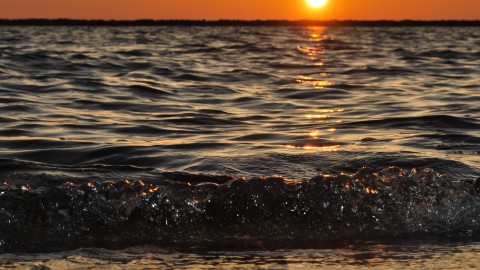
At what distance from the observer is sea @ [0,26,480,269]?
543cm

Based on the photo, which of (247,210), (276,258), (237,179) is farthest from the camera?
(237,179)

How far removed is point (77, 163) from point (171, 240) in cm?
283

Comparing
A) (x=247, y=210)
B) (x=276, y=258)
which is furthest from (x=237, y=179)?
(x=276, y=258)

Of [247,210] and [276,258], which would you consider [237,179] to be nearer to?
[247,210]

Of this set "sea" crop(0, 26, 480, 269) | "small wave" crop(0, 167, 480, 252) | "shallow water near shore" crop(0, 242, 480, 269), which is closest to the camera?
"shallow water near shore" crop(0, 242, 480, 269)

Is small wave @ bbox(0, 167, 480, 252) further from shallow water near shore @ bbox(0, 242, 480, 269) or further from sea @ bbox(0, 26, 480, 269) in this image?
shallow water near shore @ bbox(0, 242, 480, 269)

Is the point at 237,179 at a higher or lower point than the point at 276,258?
higher

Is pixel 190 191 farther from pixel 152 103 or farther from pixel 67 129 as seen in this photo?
pixel 152 103

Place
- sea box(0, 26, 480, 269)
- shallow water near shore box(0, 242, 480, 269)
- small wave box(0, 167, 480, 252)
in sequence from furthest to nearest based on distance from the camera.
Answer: small wave box(0, 167, 480, 252) → sea box(0, 26, 480, 269) → shallow water near shore box(0, 242, 480, 269)

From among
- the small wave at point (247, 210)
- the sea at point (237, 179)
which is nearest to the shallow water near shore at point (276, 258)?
the sea at point (237, 179)

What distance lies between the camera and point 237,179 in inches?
256

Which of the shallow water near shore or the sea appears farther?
the sea

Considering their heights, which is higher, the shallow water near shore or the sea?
the sea

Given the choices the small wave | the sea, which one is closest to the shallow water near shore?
the sea
